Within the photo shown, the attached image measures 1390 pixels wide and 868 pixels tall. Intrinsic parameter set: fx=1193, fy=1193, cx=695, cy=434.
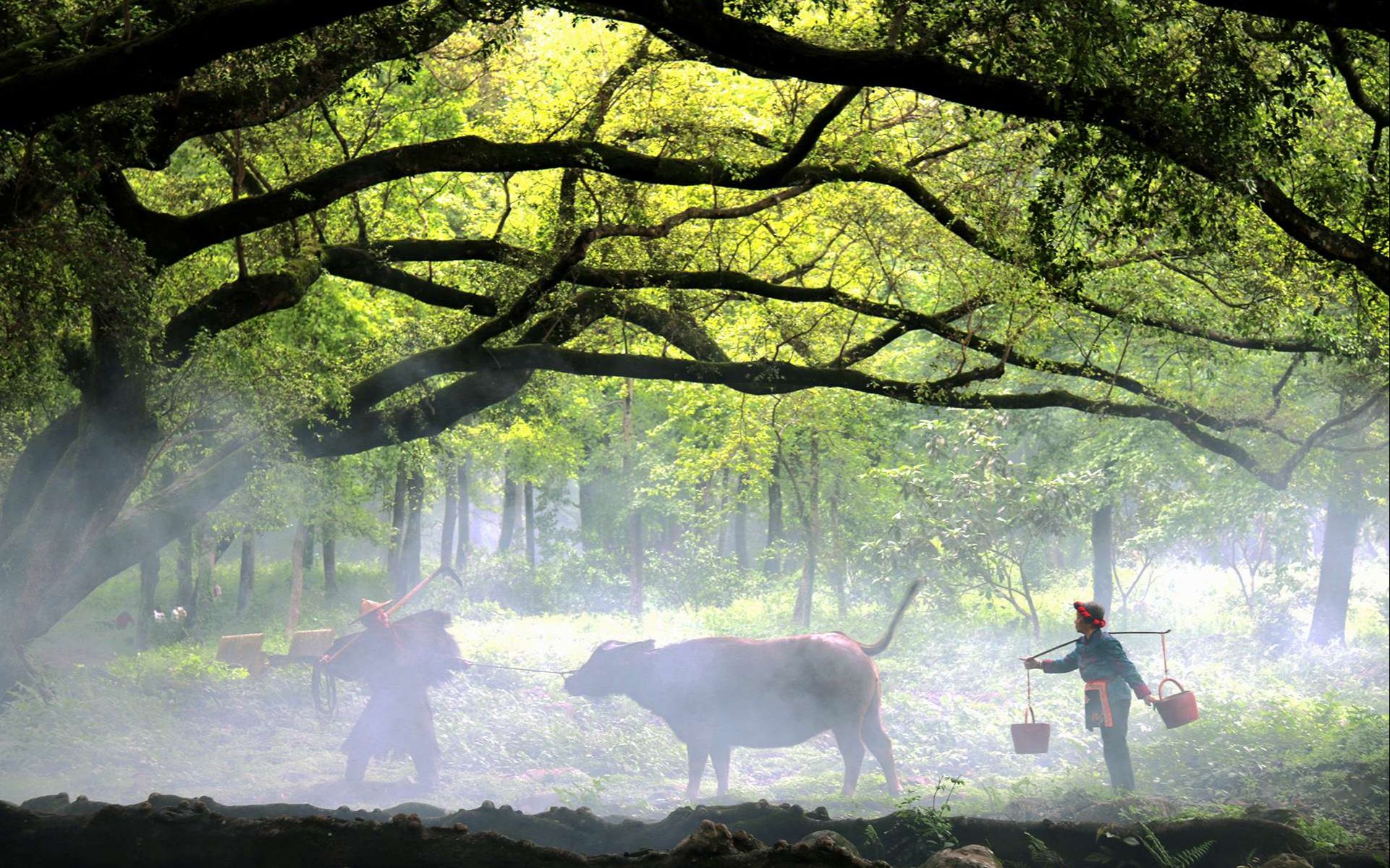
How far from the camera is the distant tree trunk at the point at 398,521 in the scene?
25.2 meters

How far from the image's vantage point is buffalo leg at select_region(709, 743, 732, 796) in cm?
1400

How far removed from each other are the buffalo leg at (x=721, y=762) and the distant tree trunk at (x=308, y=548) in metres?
12.1

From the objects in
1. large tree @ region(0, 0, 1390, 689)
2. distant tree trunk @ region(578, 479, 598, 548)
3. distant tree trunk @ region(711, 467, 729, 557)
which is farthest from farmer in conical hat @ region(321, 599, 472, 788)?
distant tree trunk @ region(578, 479, 598, 548)

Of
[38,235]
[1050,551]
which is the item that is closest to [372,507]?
[1050,551]

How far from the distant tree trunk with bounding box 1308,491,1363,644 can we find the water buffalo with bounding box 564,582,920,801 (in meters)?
13.3

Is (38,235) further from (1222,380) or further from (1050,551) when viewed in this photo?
(1050,551)

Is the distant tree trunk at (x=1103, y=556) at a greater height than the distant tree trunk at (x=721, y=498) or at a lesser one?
lesser

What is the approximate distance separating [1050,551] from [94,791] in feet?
87.1

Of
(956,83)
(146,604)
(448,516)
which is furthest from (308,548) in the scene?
(956,83)

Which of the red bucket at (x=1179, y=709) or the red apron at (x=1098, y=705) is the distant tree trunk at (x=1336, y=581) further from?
the red bucket at (x=1179, y=709)

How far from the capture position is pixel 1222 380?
16484 mm

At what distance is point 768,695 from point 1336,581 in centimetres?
1488

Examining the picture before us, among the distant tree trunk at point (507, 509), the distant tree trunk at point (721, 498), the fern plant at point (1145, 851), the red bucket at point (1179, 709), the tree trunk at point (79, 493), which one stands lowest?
the fern plant at point (1145, 851)

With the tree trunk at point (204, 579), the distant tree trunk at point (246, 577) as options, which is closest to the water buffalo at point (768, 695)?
the tree trunk at point (204, 579)
